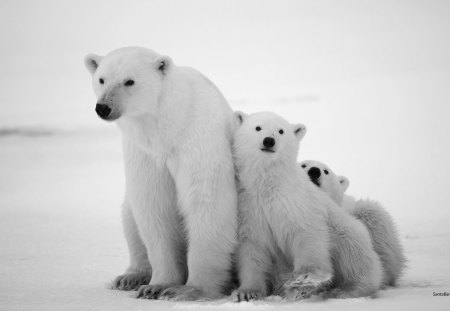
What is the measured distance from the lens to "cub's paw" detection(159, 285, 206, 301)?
18.9 feet

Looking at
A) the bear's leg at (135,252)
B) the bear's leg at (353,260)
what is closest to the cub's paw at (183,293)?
the bear's leg at (135,252)

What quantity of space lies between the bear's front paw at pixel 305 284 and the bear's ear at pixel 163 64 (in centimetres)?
208

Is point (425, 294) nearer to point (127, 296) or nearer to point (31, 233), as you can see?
point (127, 296)

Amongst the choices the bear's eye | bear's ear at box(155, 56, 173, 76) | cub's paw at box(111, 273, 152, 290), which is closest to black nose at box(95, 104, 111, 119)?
the bear's eye

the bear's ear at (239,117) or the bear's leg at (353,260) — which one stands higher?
the bear's ear at (239,117)

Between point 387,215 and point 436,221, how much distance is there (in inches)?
103

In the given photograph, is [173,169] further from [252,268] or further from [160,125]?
[252,268]

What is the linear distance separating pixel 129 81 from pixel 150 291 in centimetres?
184

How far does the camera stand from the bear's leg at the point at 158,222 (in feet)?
19.9

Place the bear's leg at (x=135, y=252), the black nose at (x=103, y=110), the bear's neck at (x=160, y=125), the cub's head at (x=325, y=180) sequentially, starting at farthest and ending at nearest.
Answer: the cub's head at (x=325, y=180) < the bear's leg at (x=135, y=252) < the bear's neck at (x=160, y=125) < the black nose at (x=103, y=110)

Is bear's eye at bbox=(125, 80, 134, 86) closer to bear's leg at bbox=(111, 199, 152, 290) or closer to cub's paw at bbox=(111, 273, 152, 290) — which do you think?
bear's leg at bbox=(111, 199, 152, 290)

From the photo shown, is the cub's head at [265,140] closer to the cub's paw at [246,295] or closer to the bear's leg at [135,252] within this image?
the cub's paw at [246,295]

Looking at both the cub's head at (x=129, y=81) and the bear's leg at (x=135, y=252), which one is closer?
the cub's head at (x=129, y=81)

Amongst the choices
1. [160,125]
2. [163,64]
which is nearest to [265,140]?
[160,125]
